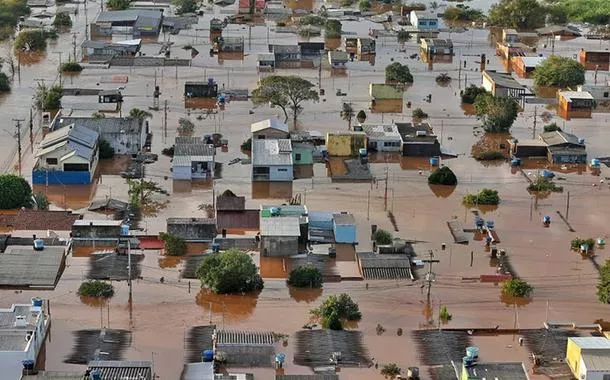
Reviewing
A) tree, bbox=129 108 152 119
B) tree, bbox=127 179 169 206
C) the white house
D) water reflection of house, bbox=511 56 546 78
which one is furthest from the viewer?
water reflection of house, bbox=511 56 546 78

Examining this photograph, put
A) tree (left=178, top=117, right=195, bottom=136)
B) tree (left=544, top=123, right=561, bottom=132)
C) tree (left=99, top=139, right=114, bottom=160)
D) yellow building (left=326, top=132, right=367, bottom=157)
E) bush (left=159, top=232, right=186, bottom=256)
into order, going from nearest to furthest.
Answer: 1. bush (left=159, top=232, right=186, bottom=256)
2. tree (left=99, top=139, right=114, bottom=160)
3. yellow building (left=326, top=132, right=367, bottom=157)
4. tree (left=178, top=117, right=195, bottom=136)
5. tree (left=544, top=123, right=561, bottom=132)

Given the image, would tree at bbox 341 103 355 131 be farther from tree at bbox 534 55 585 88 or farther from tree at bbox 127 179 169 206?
tree at bbox 127 179 169 206

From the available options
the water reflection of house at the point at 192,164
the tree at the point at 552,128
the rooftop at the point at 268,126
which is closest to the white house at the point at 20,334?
the water reflection of house at the point at 192,164

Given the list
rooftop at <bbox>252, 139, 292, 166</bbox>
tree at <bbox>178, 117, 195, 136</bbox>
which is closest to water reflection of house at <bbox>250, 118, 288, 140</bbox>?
rooftop at <bbox>252, 139, 292, 166</bbox>

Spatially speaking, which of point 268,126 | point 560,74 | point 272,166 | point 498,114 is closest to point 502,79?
point 560,74

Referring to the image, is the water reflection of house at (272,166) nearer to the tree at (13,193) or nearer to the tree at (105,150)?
the tree at (105,150)

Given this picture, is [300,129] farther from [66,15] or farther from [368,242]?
[66,15]
